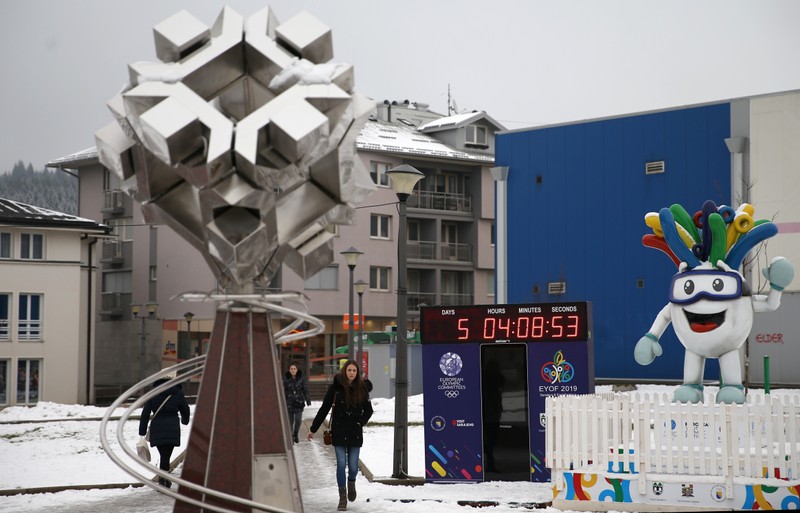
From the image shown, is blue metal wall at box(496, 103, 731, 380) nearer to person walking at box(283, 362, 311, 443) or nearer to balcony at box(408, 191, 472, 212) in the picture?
person walking at box(283, 362, 311, 443)

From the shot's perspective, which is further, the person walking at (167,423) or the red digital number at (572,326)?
the red digital number at (572,326)

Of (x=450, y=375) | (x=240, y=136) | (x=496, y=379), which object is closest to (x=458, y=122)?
(x=450, y=375)

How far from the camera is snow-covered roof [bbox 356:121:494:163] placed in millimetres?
60375

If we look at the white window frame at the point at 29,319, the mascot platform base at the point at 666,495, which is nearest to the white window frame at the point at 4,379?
the white window frame at the point at 29,319

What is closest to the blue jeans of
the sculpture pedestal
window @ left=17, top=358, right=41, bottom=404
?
the sculpture pedestal

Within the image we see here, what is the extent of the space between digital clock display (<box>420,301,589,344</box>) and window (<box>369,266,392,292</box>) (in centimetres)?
4328

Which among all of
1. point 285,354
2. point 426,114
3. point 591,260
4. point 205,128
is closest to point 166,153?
point 205,128

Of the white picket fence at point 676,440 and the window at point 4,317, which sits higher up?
the window at point 4,317

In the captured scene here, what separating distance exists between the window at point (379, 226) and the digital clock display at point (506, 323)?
43.6 m

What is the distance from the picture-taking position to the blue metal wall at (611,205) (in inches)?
1491

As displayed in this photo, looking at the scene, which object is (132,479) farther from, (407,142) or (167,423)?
(407,142)

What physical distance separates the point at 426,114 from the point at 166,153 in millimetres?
64796

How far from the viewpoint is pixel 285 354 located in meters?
59.7

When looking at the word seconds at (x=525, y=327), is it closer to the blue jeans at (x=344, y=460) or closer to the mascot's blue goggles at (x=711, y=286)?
the mascot's blue goggles at (x=711, y=286)
